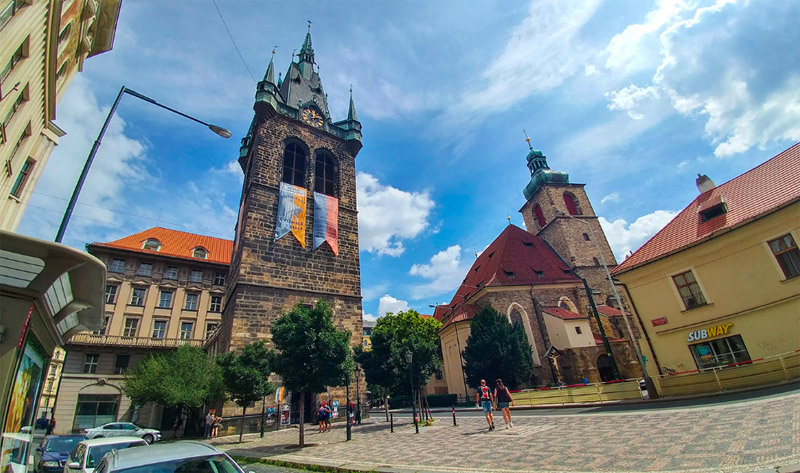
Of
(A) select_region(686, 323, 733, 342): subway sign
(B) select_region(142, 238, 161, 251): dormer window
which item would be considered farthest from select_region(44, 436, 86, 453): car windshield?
(B) select_region(142, 238, 161, 251): dormer window

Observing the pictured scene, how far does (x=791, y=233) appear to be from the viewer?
42.9 ft

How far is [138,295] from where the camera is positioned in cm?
3206

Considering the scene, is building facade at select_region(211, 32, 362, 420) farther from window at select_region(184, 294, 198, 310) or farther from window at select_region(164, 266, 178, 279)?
window at select_region(164, 266, 178, 279)

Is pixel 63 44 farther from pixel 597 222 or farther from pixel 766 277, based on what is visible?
pixel 597 222

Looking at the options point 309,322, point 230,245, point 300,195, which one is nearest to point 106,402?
point 230,245

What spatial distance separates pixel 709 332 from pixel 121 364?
41346 mm

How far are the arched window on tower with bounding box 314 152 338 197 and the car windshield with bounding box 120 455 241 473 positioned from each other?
2326 cm

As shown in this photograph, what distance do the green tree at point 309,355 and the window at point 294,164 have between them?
49.5 feet

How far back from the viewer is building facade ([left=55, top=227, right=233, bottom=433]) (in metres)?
27.8

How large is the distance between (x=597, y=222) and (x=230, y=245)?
1799 inches

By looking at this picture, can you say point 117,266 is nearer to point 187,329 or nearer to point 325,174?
point 187,329

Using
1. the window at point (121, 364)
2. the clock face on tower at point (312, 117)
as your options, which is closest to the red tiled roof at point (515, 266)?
the clock face on tower at point (312, 117)

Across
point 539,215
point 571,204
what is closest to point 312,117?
point 539,215

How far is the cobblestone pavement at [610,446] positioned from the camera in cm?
517
